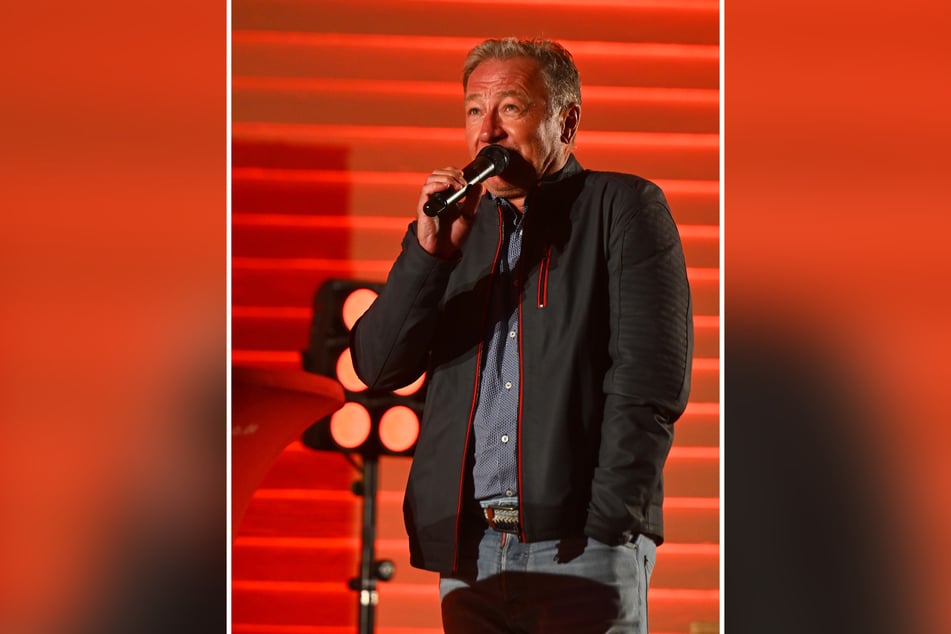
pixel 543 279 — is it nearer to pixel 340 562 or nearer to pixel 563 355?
pixel 563 355

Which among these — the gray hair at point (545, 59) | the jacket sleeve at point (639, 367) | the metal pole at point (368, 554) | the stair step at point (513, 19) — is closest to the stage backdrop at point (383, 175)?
the stair step at point (513, 19)

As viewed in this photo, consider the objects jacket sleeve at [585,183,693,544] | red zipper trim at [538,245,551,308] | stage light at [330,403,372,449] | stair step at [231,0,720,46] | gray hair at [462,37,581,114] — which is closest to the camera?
jacket sleeve at [585,183,693,544]

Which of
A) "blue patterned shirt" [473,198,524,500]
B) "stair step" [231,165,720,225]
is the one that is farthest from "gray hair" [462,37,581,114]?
"stair step" [231,165,720,225]

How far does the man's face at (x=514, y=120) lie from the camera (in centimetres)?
190

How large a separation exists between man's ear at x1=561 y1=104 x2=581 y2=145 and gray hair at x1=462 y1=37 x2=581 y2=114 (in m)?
0.01

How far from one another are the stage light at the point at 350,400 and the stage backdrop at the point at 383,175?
1.22 ft

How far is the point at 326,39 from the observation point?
9.62 ft

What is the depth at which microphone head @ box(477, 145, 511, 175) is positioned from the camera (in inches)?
71.8

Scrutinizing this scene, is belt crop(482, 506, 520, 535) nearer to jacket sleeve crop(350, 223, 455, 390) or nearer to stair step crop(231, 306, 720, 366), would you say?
jacket sleeve crop(350, 223, 455, 390)
